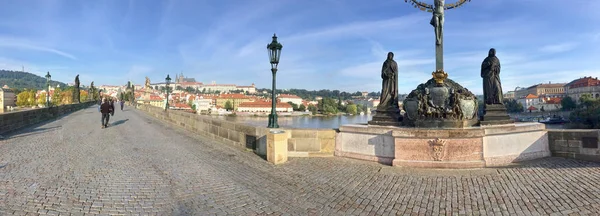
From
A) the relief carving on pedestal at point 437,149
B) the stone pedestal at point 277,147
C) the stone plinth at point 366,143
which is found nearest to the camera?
the relief carving on pedestal at point 437,149

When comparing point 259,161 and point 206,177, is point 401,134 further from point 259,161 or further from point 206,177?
point 206,177

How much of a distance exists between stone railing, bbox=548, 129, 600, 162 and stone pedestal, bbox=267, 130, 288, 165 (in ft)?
21.0

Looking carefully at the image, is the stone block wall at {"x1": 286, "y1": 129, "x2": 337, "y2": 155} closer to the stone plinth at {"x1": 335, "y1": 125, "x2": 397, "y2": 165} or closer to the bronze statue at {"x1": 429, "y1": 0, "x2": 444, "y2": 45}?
the stone plinth at {"x1": 335, "y1": 125, "x2": 397, "y2": 165}

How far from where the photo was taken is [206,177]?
556cm

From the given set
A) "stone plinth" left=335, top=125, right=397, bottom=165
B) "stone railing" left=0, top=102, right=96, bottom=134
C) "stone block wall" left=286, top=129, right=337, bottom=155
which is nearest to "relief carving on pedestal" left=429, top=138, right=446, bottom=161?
"stone plinth" left=335, top=125, right=397, bottom=165

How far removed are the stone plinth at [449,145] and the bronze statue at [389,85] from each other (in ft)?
6.12

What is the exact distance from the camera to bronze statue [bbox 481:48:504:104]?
28.2 feet

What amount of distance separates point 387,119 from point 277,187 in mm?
4533

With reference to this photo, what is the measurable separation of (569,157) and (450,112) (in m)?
2.73

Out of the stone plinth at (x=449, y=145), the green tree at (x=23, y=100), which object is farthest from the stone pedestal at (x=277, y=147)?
the green tree at (x=23, y=100)

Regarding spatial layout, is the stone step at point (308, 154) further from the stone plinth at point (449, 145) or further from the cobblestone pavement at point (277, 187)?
the stone plinth at point (449, 145)

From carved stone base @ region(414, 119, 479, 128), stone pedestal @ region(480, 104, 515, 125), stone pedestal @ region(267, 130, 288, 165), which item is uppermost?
stone pedestal @ region(480, 104, 515, 125)

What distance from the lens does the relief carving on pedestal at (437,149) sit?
621 cm

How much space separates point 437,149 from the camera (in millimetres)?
6258
